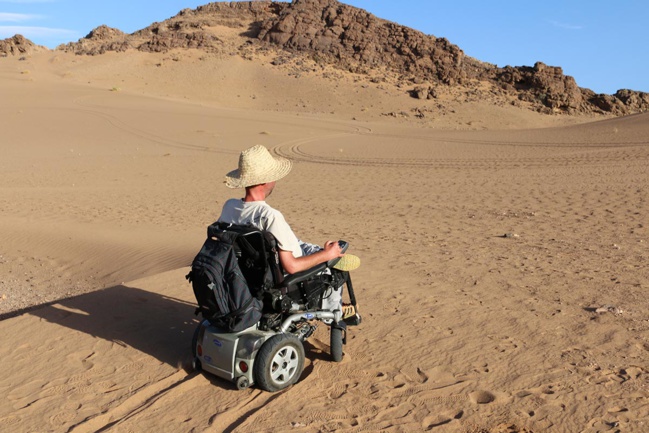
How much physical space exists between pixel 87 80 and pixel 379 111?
23.4m

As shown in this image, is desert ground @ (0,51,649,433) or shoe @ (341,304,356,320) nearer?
desert ground @ (0,51,649,433)

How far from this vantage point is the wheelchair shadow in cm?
501

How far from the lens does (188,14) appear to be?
71375 millimetres

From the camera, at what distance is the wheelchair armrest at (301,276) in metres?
4.22

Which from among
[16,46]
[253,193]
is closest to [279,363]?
[253,193]

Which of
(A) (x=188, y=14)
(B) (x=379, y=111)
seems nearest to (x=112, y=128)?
(B) (x=379, y=111)

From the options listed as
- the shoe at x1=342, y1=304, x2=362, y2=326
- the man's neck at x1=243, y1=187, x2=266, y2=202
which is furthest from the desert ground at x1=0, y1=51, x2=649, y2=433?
the man's neck at x1=243, y1=187, x2=266, y2=202

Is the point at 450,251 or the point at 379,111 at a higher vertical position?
the point at 379,111

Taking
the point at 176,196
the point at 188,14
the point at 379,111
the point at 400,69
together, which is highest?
the point at 188,14

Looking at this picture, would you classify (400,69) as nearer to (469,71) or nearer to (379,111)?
(469,71)

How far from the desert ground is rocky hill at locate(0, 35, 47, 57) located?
36.8 m

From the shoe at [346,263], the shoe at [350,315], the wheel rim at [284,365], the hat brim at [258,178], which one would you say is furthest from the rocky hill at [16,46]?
the wheel rim at [284,365]

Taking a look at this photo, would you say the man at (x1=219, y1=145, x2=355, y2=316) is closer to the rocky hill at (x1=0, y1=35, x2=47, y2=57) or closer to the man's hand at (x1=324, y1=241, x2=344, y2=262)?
the man's hand at (x1=324, y1=241, x2=344, y2=262)

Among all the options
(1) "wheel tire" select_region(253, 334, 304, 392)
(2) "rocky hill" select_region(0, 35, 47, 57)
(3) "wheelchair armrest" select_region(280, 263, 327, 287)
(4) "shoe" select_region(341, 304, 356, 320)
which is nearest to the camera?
(1) "wheel tire" select_region(253, 334, 304, 392)
